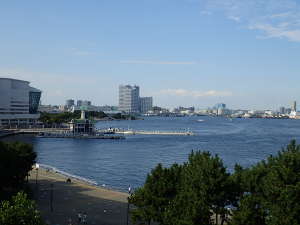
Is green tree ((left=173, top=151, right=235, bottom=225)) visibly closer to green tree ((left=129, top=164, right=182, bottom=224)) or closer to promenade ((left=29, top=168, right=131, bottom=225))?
→ green tree ((left=129, top=164, right=182, bottom=224))

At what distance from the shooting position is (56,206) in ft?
76.6

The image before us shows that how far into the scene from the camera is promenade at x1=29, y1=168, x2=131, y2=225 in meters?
20.9

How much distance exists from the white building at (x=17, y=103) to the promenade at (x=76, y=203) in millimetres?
81397

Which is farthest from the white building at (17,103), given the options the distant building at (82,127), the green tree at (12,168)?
the green tree at (12,168)

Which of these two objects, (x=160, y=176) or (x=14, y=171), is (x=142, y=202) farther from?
(x=14, y=171)

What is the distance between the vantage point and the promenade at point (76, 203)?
20850mm

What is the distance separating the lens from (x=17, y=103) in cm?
11750

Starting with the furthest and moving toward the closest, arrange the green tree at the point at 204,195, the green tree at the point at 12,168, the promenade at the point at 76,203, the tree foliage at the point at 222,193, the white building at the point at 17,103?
the white building at the point at 17,103 < the green tree at the point at 12,168 < the promenade at the point at 76,203 < the green tree at the point at 204,195 < the tree foliage at the point at 222,193

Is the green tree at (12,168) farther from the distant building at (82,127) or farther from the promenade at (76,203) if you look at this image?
the distant building at (82,127)

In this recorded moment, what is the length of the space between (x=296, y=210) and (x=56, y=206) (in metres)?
13.8

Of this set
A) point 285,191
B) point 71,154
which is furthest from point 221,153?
point 285,191

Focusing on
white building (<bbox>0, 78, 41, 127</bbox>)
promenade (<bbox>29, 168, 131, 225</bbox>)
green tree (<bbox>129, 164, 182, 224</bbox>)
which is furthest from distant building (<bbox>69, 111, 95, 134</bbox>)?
green tree (<bbox>129, 164, 182, 224</bbox>)

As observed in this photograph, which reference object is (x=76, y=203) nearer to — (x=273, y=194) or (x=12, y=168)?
(x=12, y=168)

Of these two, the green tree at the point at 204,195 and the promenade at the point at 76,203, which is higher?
the green tree at the point at 204,195
